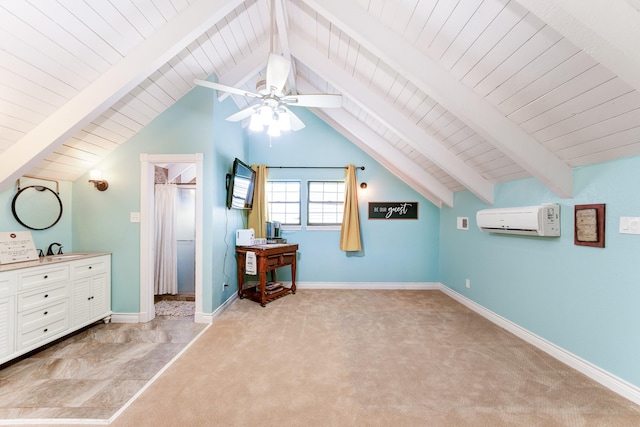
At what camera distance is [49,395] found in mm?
1711

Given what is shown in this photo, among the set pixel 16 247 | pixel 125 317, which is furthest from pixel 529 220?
pixel 16 247

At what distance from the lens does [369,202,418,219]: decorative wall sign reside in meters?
4.41

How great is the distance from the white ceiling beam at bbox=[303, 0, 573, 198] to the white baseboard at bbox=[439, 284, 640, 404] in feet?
4.36

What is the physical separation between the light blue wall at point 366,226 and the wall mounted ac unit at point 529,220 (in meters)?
1.65

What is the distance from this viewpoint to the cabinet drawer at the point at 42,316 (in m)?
2.10

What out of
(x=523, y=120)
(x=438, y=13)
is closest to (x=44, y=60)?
(x=438, y=13)

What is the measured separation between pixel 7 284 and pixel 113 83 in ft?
5.88

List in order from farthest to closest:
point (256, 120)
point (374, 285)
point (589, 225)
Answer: point (374, 285)
point (256, 120)
point (589, 225)

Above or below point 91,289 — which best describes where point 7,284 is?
above

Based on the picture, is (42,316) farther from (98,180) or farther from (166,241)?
(166,241)

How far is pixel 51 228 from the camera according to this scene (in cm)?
277

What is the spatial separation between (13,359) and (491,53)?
430cm

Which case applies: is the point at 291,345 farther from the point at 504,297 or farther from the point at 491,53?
the point at 491,53

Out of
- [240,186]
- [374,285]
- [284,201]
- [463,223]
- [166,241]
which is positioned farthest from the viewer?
[284,201]
